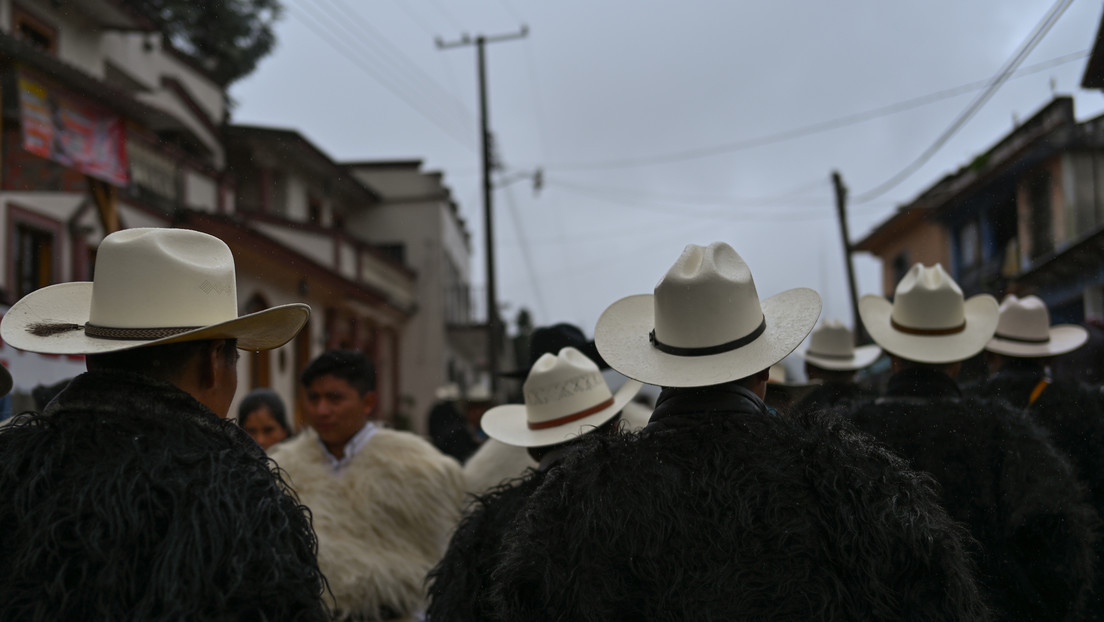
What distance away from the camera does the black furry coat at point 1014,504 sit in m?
2.92

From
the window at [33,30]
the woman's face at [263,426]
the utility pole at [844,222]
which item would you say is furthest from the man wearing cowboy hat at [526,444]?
the utility pole at [844,222]

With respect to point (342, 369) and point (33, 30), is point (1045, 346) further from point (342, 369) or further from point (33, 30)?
point (33, 30)

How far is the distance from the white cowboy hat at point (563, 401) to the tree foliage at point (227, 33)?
27.0 meters

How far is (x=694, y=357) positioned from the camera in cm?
225

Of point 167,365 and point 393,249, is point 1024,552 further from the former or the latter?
point 393,249

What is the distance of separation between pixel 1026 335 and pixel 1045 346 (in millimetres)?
126

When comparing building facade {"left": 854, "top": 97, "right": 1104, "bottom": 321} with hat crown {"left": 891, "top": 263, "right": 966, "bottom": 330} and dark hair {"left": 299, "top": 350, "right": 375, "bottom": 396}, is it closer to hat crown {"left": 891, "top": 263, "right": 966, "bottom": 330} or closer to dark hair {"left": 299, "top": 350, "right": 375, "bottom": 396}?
hat crown {"left": 891, "top": 263, "right": 966, "bottom": 330}

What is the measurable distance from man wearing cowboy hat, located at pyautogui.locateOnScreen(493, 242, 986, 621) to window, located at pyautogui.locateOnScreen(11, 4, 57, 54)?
524 inches

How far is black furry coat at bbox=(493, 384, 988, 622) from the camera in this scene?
1.90 m

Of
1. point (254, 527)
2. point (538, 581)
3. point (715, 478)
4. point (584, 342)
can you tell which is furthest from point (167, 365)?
point (584, 342)

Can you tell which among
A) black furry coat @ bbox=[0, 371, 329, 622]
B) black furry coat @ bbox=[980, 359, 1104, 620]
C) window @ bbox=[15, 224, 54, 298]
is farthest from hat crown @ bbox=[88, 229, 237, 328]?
window @ bbox=[15, 224, 54, 298]

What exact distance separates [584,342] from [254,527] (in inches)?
104

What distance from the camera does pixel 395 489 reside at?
4535mm

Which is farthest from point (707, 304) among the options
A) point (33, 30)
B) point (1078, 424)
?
point (33, 30)
